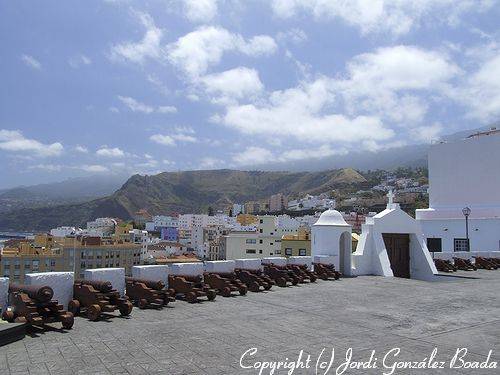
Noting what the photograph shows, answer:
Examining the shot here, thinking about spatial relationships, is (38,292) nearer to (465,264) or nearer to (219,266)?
(219,266)

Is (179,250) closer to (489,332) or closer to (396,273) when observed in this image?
(396,273)

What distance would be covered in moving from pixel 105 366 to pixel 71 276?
3.81 meters

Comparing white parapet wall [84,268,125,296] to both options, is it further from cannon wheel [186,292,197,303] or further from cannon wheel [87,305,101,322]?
cannon wheel [186,292,197,303]

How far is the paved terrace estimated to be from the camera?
5730 mm

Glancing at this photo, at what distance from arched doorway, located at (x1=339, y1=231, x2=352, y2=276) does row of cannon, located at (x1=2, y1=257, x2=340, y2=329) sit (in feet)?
4.48

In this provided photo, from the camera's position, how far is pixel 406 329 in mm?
8008

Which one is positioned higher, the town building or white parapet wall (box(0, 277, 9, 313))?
the town building

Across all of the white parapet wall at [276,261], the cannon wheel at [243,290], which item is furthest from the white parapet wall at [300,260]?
the cannon wheel at [243,290]

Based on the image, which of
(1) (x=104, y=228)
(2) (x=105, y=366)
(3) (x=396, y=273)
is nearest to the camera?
(2) (x=105, y=366)

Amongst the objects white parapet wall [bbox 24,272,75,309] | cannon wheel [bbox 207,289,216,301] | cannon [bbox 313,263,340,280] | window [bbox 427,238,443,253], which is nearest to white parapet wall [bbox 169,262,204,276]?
cannon wheel [bbox 207,289,216,301]

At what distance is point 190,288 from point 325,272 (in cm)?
650

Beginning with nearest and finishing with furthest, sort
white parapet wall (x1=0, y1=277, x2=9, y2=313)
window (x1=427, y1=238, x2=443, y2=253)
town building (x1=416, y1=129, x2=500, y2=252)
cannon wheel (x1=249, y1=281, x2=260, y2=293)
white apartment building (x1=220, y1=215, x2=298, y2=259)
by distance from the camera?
white parapet wall (x1=0, y1=277, x2=9, y2=313)
cannon wheel (x1=249, y1=281, x2=260, y2=293)
town building (x1=416, y1=129, x2=500, y2=252)
window (x1=427, y1=238, x2=443, y2=253)
white apartment building (x1=220, y1=215, x2=298, y2=259)

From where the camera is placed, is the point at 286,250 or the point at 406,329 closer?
the point at 406,329

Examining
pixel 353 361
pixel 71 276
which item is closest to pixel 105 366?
pixel 353 361
